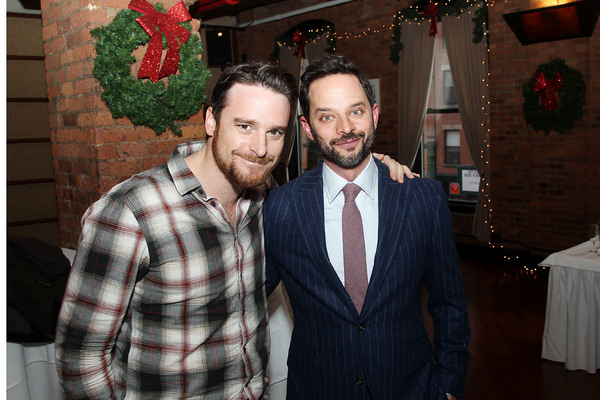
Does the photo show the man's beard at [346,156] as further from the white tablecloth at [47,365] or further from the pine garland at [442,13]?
the pine garland at [442,13]

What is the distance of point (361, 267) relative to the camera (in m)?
1.44

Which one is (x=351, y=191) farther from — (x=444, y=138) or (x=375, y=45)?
(x=375, y=45)

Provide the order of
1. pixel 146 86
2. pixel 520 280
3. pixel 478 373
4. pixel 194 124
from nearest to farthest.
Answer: pixel 146 86 < pixel 194 124 < pixel 478 373 < pixel 520 280

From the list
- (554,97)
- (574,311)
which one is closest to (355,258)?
(574,311)

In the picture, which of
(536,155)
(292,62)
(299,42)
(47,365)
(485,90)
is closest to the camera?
(47,365)

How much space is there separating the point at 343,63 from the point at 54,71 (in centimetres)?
200

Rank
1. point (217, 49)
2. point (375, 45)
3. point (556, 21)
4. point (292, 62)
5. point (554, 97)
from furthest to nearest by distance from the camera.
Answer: point (292, 62), point (217, 49), point (375, 45), point (554, 97), point (556, 21)

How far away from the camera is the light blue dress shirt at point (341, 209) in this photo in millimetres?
1471

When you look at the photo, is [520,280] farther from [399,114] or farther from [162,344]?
[162,344]

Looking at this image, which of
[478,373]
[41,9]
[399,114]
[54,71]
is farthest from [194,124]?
[399,114]

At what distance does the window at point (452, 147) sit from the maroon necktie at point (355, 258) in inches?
224

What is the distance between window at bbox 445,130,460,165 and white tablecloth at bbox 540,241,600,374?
3361mm

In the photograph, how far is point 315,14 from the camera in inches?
311

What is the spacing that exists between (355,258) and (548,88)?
488cm
